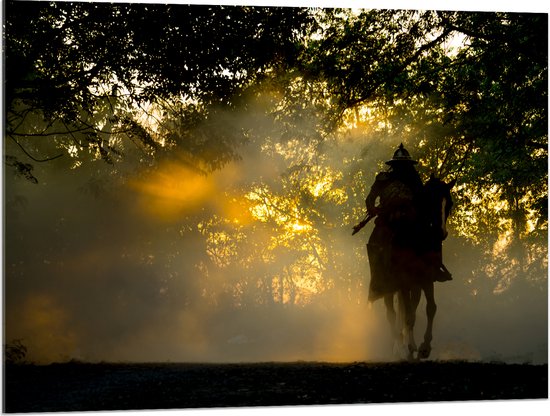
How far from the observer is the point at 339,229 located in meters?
21.5

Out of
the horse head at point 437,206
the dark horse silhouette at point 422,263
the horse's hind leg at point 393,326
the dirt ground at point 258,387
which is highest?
the horse head at point 437,206

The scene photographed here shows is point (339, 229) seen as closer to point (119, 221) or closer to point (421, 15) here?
point (119, 221)

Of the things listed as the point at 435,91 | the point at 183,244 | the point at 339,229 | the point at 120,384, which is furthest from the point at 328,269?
the point at 120,384

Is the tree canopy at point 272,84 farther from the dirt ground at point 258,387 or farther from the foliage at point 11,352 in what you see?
the dirt ground at point 258,387

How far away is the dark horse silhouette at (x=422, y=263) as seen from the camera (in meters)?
10.2

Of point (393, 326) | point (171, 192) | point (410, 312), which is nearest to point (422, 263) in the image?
point (410, 312)

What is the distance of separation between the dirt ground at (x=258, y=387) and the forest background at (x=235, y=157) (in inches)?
55.2

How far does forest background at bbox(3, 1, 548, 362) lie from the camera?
10031mm

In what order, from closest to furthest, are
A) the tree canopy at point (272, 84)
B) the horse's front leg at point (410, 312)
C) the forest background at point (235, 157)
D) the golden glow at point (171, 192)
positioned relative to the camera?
the tree canopy at point (272, 84), the forest background at point (235, 157), the horse's front leg at point (410, 312), the golden glow at point (171, 192)

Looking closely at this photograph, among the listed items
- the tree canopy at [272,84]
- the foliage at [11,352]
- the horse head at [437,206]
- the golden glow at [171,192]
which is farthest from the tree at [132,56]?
the golden glow at [171,192]

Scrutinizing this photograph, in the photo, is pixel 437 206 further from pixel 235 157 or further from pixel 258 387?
pixel 235 157

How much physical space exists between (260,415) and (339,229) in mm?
13937

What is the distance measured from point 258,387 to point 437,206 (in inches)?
147

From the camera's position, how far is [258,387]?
8.09m
